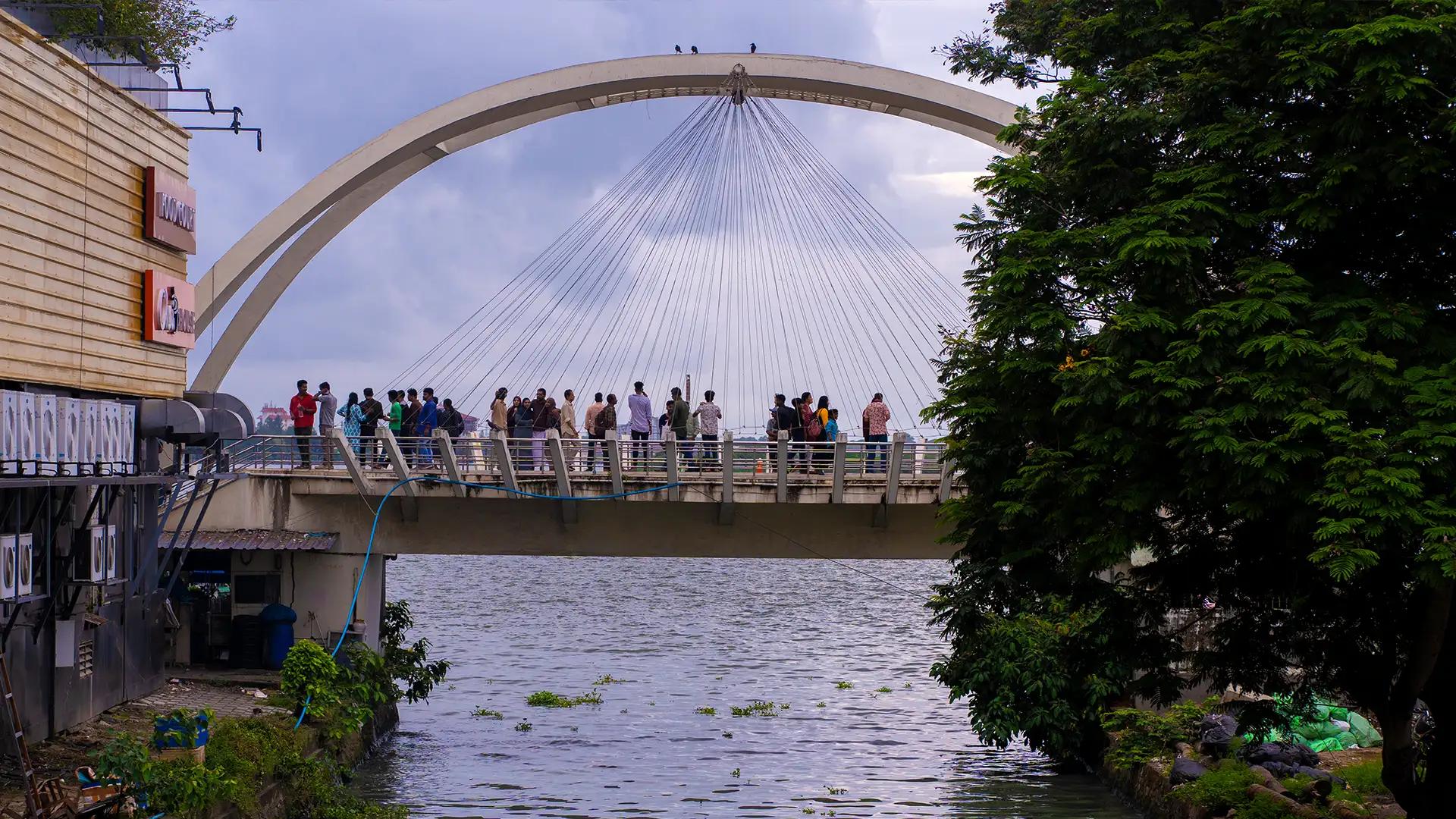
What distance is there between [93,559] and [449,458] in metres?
6.36

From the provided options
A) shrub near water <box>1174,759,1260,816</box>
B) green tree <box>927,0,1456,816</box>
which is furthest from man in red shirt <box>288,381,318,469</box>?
shrub near water <box>1174,759,1260,816</box>

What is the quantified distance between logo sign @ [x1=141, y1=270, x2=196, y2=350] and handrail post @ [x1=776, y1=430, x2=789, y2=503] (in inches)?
390

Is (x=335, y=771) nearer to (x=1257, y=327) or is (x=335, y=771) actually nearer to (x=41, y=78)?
(x=41, y=78)

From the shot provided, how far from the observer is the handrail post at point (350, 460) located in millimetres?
25375

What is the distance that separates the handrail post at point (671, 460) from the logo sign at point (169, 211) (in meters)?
8.50

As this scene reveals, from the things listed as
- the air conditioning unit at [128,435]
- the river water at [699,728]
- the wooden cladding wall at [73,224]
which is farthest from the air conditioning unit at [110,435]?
the river water at [699,728]

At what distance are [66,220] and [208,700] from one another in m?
8.01

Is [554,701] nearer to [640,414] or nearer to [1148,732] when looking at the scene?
[640,414]

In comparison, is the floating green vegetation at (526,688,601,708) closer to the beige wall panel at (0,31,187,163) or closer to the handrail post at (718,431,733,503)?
the handrail post at (718,431,733,503)

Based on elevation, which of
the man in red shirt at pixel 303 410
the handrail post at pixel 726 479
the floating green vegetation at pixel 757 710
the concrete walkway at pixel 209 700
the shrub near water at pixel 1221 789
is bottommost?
the floating green vegetation at pixel 757 710

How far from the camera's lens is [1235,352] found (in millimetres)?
13523

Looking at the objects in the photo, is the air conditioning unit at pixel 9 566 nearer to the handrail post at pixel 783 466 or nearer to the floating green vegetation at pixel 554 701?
the handrail post at pixel 783 466

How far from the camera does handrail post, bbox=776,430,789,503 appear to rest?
24.7m

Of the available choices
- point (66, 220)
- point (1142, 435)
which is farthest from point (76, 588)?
point (1142, 435)
